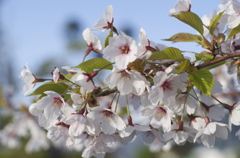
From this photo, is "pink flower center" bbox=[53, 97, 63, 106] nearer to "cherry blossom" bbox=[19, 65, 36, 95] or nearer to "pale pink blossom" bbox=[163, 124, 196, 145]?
"cherry blossom" bbox=[19, 65, 36, 95]

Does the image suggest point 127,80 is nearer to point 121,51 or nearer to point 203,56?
point 121,51

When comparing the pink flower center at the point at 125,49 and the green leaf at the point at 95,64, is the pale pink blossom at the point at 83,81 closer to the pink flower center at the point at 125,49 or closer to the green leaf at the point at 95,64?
the green leaf at the point at 95,64

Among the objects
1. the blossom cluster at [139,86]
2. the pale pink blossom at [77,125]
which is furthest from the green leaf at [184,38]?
the pale pink blossom at [77,125]

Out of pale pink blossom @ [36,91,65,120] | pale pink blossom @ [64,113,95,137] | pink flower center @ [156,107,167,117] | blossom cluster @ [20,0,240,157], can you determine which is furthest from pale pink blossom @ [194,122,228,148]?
pale pink blossom @ [36,91,65,120]

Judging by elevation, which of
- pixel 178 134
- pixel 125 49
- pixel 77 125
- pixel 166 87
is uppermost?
pixel 125 49

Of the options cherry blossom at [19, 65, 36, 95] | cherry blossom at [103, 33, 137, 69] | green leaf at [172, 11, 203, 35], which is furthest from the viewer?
cherry blossom at [19, 65, 36, 95]

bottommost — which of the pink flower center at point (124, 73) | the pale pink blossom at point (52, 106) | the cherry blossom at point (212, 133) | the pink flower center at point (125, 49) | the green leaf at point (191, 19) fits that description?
the cherry blossom at point (212, 133)

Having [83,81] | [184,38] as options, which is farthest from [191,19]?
[83,81]

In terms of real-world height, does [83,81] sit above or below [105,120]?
above
